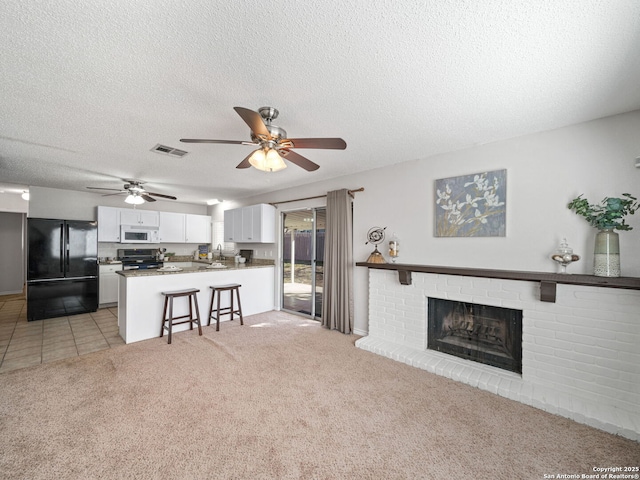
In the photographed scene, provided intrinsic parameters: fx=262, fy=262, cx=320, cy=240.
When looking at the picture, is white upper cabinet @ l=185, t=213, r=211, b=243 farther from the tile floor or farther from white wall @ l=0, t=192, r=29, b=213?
white wall @ l=0, t=192, r=29, b=213

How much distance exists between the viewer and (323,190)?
4.54m

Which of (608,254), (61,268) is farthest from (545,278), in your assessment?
(61,268)

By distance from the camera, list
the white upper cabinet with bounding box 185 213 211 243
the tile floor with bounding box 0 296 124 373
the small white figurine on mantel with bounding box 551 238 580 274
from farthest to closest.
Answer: the white upper cabinet with bounding box 185 213 211 243 → the tile floor with bounding box 0 296 124 373 → the small white figurine on mantel with bounding box 551 238 580 274

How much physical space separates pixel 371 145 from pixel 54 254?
5.96m

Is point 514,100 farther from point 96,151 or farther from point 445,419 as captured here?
point 96,151

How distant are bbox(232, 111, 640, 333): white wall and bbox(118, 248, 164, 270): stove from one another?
5416 millimetres

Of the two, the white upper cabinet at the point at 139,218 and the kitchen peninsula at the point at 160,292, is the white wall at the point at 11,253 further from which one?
the kitchen peninsula at the point at 160,292

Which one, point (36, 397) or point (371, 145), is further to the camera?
point (371, 145)

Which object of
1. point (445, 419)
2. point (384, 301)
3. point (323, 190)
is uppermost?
point (323, 190)

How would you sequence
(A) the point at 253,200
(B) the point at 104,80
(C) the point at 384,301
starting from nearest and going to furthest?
(B) the point at 104,80, (C) the point at 384,301, (A) the point at 253,200

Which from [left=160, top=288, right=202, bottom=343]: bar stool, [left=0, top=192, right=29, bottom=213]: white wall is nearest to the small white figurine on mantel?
[left=160, top=288, right=202, bottom=343]: bar stool

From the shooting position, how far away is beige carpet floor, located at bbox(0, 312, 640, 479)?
5.36ft

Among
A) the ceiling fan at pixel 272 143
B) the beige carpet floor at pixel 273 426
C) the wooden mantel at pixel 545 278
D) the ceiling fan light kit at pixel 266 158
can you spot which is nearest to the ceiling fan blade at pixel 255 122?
the ceiling fan at pixel 272 143

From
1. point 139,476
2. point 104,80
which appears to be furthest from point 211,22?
point 139,476
